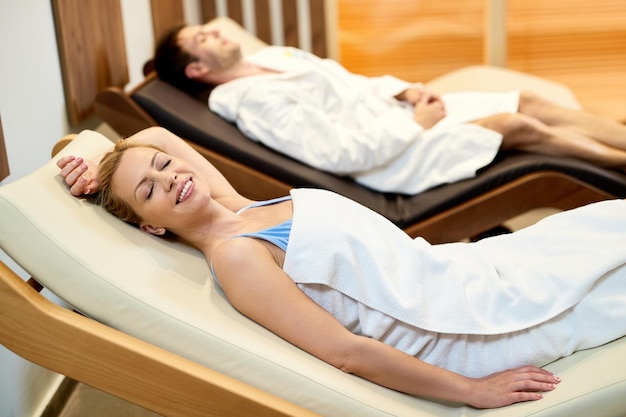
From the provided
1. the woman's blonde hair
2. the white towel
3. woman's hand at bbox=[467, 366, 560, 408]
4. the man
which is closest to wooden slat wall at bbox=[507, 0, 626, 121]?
the man

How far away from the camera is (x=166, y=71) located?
9.62 feet

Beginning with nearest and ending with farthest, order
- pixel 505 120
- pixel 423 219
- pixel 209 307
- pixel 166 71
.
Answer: pixel 209 307 < pixel 423 219 < pixel 505 120 < pixel 166 71

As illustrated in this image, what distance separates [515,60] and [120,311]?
331 centimetres

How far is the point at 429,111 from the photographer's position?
9.73 ft

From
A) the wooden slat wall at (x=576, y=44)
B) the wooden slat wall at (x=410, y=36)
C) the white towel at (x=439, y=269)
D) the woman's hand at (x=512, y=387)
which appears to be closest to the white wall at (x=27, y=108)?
the white towel at (x=439, y=269)

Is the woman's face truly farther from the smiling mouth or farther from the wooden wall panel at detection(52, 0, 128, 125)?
the wooden wall panel at detection(52, 0, 128, 125)

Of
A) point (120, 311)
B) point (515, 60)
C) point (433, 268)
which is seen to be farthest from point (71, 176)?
point (515, 60)

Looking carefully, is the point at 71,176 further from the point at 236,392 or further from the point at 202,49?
the point at 202,49

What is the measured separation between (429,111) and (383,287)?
1510mm

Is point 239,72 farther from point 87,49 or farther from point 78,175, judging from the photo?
point 78,175

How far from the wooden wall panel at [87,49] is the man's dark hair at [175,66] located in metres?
0.16

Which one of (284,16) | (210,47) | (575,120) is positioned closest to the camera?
(575,120)

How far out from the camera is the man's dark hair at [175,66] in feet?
9.61

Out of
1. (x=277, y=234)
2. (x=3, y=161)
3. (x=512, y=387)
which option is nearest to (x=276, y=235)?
(x=277, y=234)
